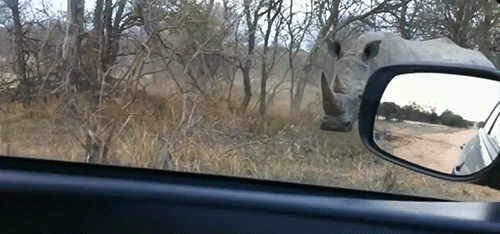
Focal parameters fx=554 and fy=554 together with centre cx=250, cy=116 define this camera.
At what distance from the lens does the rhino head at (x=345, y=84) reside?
8.56 ft

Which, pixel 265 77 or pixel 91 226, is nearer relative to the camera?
pixel 91 226

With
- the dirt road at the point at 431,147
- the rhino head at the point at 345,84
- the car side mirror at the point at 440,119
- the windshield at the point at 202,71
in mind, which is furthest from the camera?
the windshield at the point at 202,71

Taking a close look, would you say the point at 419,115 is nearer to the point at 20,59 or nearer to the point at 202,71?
the point at 202,71

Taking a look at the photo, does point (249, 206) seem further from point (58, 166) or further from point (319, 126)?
point (319, 126)

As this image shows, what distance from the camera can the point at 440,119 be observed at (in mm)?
2172

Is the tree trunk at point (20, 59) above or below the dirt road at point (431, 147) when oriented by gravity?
above

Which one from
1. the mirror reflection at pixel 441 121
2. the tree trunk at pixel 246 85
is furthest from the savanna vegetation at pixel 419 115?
the tree trunk at pixel 246 85

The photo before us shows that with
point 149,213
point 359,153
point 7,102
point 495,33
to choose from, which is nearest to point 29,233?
point 149,213

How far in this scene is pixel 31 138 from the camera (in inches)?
106

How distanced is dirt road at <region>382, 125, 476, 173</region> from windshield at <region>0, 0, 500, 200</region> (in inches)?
15.0

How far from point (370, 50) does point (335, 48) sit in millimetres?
336

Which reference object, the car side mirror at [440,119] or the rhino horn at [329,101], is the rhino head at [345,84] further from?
the car side mirror at [440,119]

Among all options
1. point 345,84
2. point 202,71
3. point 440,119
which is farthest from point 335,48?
point 440,119

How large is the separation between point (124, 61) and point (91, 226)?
56.9 inches
